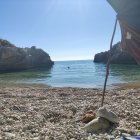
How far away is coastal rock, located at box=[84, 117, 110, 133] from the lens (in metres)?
9.92

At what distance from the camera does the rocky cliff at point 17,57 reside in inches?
3511

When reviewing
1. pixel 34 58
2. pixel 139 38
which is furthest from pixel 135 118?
pixel 34 58

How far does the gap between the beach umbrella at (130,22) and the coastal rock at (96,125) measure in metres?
3.65

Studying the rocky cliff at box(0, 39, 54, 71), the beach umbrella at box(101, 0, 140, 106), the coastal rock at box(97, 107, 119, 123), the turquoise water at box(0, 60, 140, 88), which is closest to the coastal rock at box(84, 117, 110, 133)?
the coastal rock at box(97, 107, 119, 123)

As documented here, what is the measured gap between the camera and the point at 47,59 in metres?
119

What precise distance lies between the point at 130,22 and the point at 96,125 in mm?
4292

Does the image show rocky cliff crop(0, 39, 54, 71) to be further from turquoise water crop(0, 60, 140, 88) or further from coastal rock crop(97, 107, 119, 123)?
coastal rock crop(97, 107, 119, 123)

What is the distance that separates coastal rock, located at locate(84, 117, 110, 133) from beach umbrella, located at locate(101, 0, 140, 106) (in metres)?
3.65

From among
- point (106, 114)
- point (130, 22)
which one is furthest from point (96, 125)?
point (130, 22)

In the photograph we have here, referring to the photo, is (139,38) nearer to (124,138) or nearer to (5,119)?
(124,138)

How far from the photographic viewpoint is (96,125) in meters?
10.0

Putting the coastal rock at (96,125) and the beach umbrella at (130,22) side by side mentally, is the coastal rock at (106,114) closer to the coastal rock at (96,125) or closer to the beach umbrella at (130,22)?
the coastal rock at (96,125)

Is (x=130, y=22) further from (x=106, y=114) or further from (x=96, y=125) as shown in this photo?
(x=106, y=114)

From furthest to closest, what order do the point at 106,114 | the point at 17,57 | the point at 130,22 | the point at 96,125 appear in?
the point at 17,57 < the point at 106,114 < the point at 96,125 < the point at 130,22
